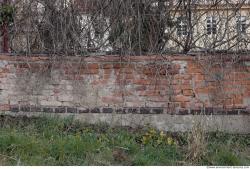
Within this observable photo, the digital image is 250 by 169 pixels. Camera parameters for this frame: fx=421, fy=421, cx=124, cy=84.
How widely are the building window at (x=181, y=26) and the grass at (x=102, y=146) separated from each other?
5.69 feet

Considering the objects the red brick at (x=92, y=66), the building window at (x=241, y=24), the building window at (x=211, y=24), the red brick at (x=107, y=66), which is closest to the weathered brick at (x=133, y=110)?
the red brick at (x=107, y=66)

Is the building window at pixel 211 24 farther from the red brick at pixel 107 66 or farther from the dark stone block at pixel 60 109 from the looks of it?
the dark stone block at pixel 60 109

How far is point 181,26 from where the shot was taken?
708 cm

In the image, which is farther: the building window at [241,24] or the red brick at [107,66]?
the building window at [241,24]

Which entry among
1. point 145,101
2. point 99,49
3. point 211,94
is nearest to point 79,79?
point 99,49

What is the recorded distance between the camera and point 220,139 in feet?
20.7

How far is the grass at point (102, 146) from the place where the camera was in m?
5.26

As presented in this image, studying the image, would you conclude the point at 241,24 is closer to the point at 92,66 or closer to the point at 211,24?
the point at 211,24

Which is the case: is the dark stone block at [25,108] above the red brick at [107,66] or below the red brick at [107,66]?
below

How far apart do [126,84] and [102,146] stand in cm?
142

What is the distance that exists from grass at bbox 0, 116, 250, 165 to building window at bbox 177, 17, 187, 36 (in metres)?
1.73

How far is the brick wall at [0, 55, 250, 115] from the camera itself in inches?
262

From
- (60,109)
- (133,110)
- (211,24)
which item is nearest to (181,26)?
(211,24)

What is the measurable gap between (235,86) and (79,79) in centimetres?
249
